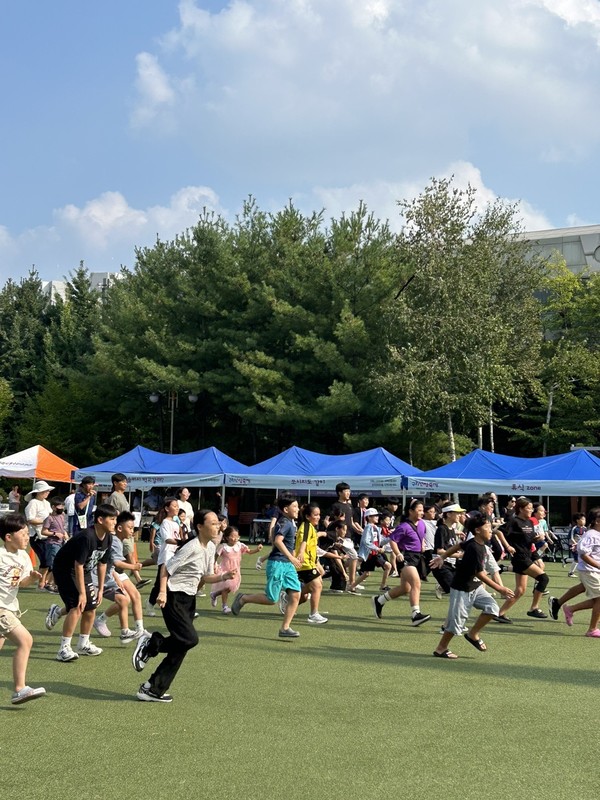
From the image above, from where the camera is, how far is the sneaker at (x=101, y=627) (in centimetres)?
1111

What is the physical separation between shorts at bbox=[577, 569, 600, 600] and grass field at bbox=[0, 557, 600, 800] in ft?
2.63

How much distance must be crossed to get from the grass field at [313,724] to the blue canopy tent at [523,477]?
13.4m

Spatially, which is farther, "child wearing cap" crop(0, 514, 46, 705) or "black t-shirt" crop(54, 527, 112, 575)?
"black t-shirt" crop(54, 527, 112, 575)

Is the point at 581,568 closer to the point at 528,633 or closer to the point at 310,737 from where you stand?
the point at 528,633

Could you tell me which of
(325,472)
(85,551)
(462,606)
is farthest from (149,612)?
(325,472)

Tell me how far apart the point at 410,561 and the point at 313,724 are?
6.68 metres

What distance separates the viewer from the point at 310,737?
639 centimetres

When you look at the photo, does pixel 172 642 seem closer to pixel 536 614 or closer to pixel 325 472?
pixel 536 614

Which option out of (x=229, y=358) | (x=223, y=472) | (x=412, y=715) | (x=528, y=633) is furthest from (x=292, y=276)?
(x=412, y=715)

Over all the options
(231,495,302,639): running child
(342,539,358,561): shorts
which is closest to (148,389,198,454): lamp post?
(342,539,358,561): shorts

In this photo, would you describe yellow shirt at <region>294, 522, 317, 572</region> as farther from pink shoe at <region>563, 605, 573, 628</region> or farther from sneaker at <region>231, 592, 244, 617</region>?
pink shoe at <region>563, 605, 573, 628</region>

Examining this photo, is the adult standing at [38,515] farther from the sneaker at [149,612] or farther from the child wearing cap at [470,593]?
the child wearing cap at [470,593]

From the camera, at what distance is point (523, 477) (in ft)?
81.4

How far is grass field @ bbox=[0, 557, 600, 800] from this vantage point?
537 centimetres
